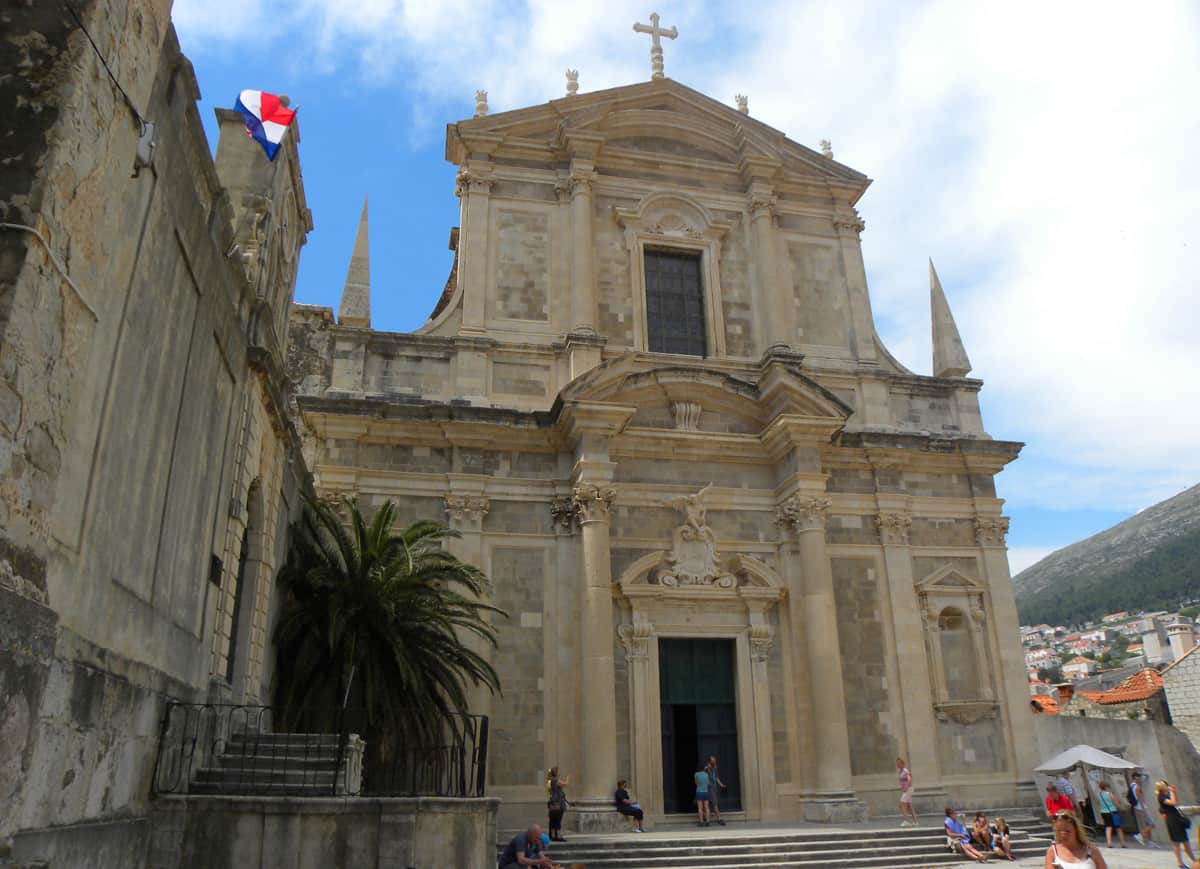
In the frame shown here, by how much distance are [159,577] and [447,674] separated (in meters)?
5.72

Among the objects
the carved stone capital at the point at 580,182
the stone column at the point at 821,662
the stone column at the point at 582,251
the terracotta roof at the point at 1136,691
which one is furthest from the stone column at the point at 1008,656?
the carved stone capital at the point at 580,182

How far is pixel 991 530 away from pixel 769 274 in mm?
6660

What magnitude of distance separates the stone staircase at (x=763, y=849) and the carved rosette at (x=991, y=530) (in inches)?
235

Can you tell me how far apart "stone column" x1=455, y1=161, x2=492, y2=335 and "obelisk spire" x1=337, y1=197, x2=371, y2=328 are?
1.75m

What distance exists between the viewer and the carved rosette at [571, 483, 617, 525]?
51.4 feet

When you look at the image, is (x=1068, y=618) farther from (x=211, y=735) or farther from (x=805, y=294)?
(x=211, y=735)

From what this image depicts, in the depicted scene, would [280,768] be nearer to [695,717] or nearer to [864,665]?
[695,717]

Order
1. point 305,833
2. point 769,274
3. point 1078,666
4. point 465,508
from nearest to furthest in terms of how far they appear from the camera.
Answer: point 305,833, point 465,508, point 769,274, point 1078,666

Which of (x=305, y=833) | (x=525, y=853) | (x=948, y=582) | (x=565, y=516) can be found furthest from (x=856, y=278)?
(x=305, y=833)

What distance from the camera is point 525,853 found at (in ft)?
34.0

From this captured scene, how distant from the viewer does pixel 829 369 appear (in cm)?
1855

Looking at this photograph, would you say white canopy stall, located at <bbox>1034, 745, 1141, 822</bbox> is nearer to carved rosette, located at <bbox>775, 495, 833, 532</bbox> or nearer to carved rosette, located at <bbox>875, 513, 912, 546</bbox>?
carved rosette, located at <bbox>875, 513, 912, 546</bbox>

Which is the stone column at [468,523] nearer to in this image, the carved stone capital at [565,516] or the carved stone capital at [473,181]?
the carved stone capital at [565,516]

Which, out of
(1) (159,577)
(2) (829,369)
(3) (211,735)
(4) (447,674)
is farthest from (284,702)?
(2) (829,369)
